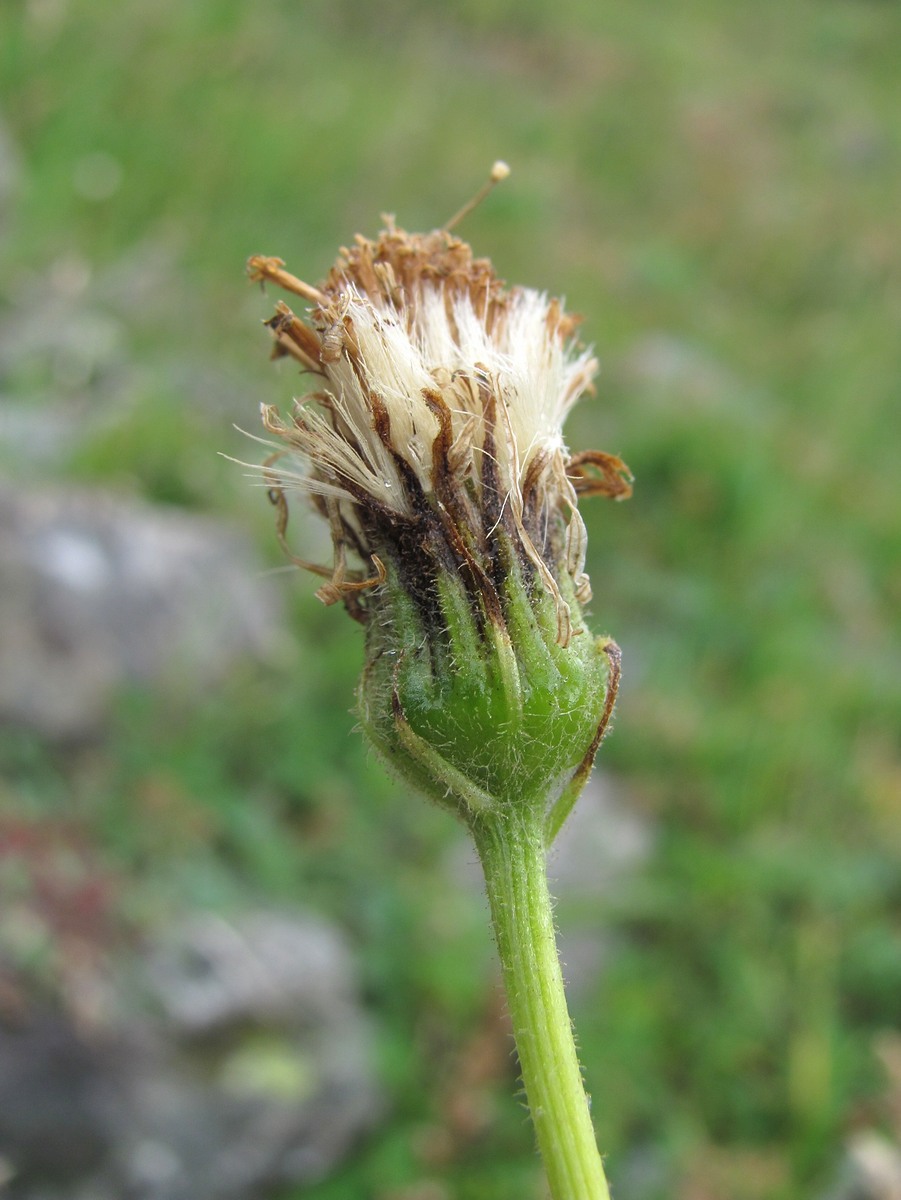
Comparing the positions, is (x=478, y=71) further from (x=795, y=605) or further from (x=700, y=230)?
(x=795, y=605)

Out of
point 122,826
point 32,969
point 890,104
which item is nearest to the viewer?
point 32,969

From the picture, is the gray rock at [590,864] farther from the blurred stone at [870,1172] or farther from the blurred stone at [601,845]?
the blurred stone at [870,1172]

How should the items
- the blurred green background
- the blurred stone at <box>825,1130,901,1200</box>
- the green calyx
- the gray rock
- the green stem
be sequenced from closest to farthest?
1. the green stem
2. the green calyx
3. the blurred stone at <box>825,1130,901,1200</box>
4. the blurred green background
5. the gray rock

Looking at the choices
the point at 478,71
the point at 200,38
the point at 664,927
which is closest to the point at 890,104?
the point at 478,71

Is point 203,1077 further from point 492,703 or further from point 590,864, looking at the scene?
point 492,703

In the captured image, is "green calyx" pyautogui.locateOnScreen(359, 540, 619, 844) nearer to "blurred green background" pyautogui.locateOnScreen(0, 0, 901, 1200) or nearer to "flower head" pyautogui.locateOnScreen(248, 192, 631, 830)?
"flower head" pyautogui.locateOnScreen(248, 192, 631, 830)

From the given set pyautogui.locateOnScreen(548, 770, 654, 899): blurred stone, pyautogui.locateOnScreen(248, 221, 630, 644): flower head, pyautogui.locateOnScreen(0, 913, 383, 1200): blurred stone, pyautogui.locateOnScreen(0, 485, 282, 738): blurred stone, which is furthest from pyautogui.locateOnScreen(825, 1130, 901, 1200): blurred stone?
pyautogui.locateOnScreen(0, 485, 282, 738): blurred stone

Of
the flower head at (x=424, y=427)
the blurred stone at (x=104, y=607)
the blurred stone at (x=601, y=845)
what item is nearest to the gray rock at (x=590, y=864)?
the blurred stone at (x=601, y=845)
